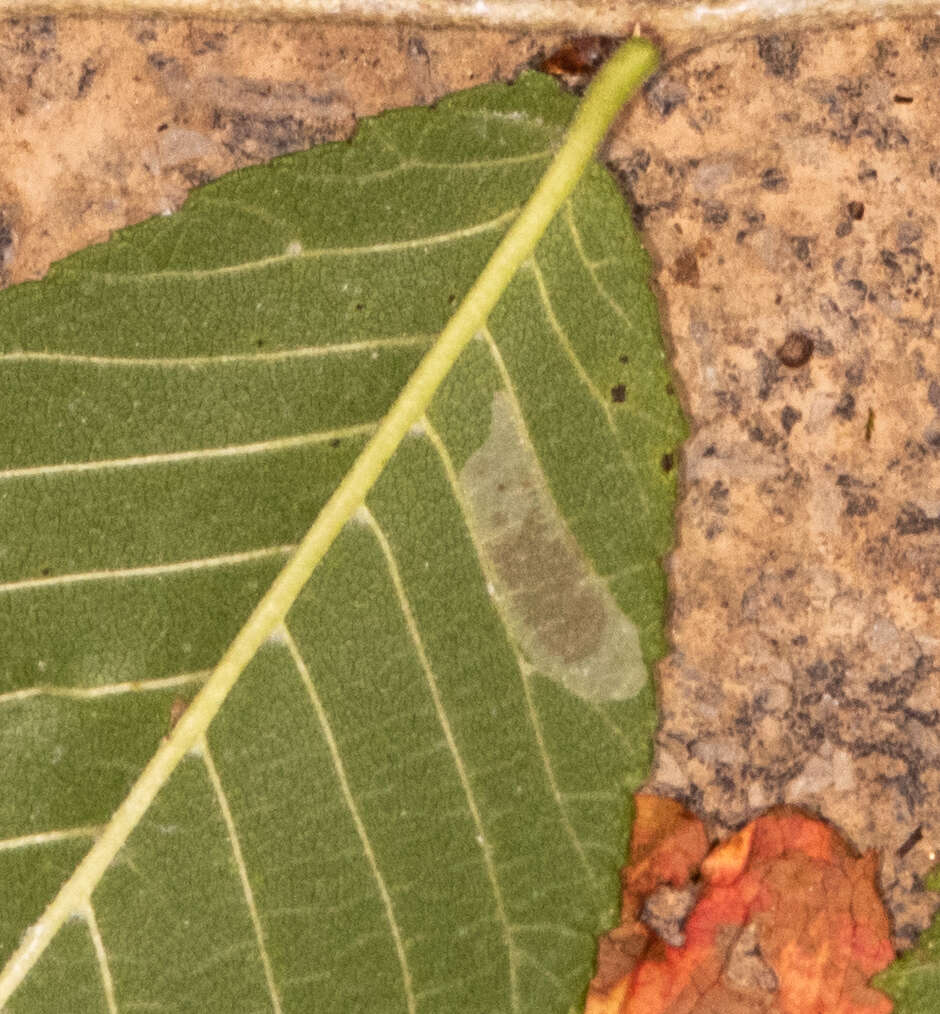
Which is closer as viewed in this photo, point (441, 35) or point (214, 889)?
point (214, 889)

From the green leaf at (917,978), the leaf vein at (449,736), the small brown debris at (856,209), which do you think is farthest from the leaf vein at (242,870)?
the small brown debris at (856,209)

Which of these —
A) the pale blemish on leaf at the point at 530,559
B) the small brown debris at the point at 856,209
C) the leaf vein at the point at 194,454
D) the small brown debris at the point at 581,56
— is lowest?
the pale blemish on leaf at the point at 530,559

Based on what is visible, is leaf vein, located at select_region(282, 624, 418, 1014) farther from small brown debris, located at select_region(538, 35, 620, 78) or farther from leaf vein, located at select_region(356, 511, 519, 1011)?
small brown debris, located at select_region(538, 35, 620, 78)

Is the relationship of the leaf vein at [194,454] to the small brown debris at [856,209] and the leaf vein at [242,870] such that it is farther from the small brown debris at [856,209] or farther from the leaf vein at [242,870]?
the small brown debris at [856,209]

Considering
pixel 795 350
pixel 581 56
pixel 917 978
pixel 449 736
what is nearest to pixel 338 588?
pixel 449 736

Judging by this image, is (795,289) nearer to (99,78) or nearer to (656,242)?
(656,242)

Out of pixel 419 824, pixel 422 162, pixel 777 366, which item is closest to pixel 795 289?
pixel 777 366

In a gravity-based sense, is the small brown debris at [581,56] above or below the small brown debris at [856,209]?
above
